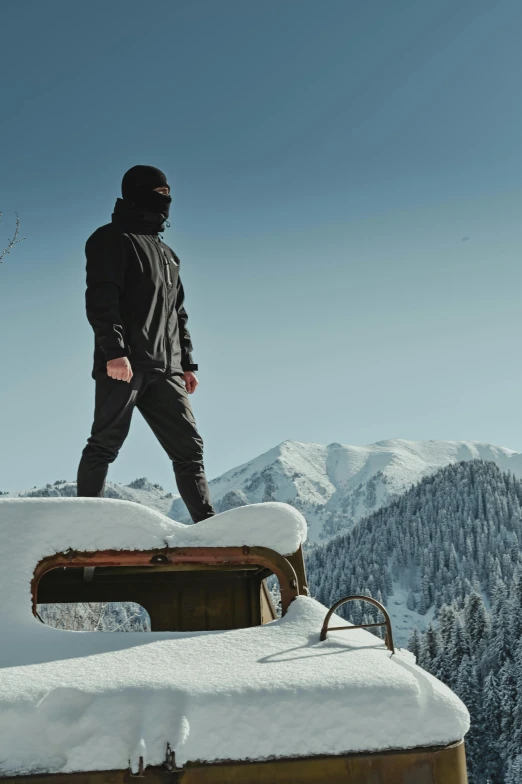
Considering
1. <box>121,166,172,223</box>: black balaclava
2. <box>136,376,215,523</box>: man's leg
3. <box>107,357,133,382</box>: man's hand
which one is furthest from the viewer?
<box>121,166,172,223</box>: black balaclava

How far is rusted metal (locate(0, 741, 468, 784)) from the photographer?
5.43ft

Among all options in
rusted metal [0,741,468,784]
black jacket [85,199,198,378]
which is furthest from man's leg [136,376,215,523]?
rusted metal [0,741,468,784]

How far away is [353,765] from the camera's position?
68.2 inches

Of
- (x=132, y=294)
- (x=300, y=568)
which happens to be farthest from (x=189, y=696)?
(x=132, y=294)

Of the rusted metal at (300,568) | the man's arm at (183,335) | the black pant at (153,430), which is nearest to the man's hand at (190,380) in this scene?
the man's arm at (183,335)

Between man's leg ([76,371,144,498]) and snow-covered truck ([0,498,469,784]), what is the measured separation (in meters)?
1.46

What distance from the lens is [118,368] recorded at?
3.97m

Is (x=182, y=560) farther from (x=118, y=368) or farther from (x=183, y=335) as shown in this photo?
(x=183, y=335)

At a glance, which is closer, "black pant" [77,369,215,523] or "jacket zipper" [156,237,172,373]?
"black pant" [77,369,215,523]

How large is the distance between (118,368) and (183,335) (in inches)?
36.3

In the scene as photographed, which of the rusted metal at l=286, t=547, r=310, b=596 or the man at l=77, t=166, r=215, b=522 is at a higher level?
the man at l=77, t=166, r=215, b=522

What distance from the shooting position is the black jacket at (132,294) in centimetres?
407

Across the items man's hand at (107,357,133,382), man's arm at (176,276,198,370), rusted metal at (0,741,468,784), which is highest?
man's arm at (176,276,198,370)

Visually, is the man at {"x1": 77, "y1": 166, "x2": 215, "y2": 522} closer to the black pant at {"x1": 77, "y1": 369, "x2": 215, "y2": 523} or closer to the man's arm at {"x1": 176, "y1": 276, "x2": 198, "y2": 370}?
the black pant at {"x1": 77, "y1": 369, "x2": 215, "y2": 523}
